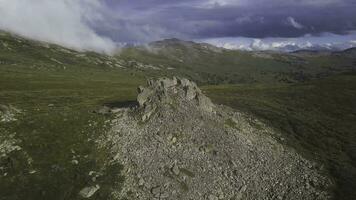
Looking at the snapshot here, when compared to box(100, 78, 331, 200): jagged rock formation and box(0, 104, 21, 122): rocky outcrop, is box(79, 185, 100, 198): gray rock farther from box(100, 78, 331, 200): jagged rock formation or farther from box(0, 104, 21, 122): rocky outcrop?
box(0, 104, 21, 122): rocky outcrop

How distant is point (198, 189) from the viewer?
51469 millimetres

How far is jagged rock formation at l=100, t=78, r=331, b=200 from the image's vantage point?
51531 mm

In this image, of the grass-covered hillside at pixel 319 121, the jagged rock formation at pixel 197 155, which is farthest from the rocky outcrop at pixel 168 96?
the grass-covered hillside at pixel 319 121

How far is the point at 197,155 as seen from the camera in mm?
57781

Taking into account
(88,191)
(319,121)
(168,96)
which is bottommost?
(319,121)

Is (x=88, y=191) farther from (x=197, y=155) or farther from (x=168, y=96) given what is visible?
(x=168, y=96)

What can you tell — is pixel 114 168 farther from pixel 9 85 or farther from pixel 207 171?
pixel 9 85

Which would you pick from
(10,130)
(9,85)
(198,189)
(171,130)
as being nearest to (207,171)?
(198,189)

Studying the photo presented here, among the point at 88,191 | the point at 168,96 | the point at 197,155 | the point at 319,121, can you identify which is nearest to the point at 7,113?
the point at 168,96

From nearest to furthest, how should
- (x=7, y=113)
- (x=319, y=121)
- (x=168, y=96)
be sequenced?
1. (x=168, y=96)
2. (x=7, y=113)
3. (x=319, y=121)

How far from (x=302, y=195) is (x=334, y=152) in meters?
18.4

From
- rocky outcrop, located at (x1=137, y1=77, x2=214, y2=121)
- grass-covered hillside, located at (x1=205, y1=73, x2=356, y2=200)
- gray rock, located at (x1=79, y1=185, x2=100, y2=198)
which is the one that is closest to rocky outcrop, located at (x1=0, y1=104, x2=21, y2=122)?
rocky outcrop, located at (x1=137, y1=77, x2=214, y2=121)

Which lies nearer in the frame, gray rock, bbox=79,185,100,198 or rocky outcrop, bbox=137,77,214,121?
gray rock, bbox=79,185,100,198

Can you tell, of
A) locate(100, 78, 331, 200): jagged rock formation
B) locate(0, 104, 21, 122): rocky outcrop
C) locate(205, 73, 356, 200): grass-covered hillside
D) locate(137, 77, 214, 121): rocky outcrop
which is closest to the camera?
locate(100, 78, 331, 200): jagged rock formation
